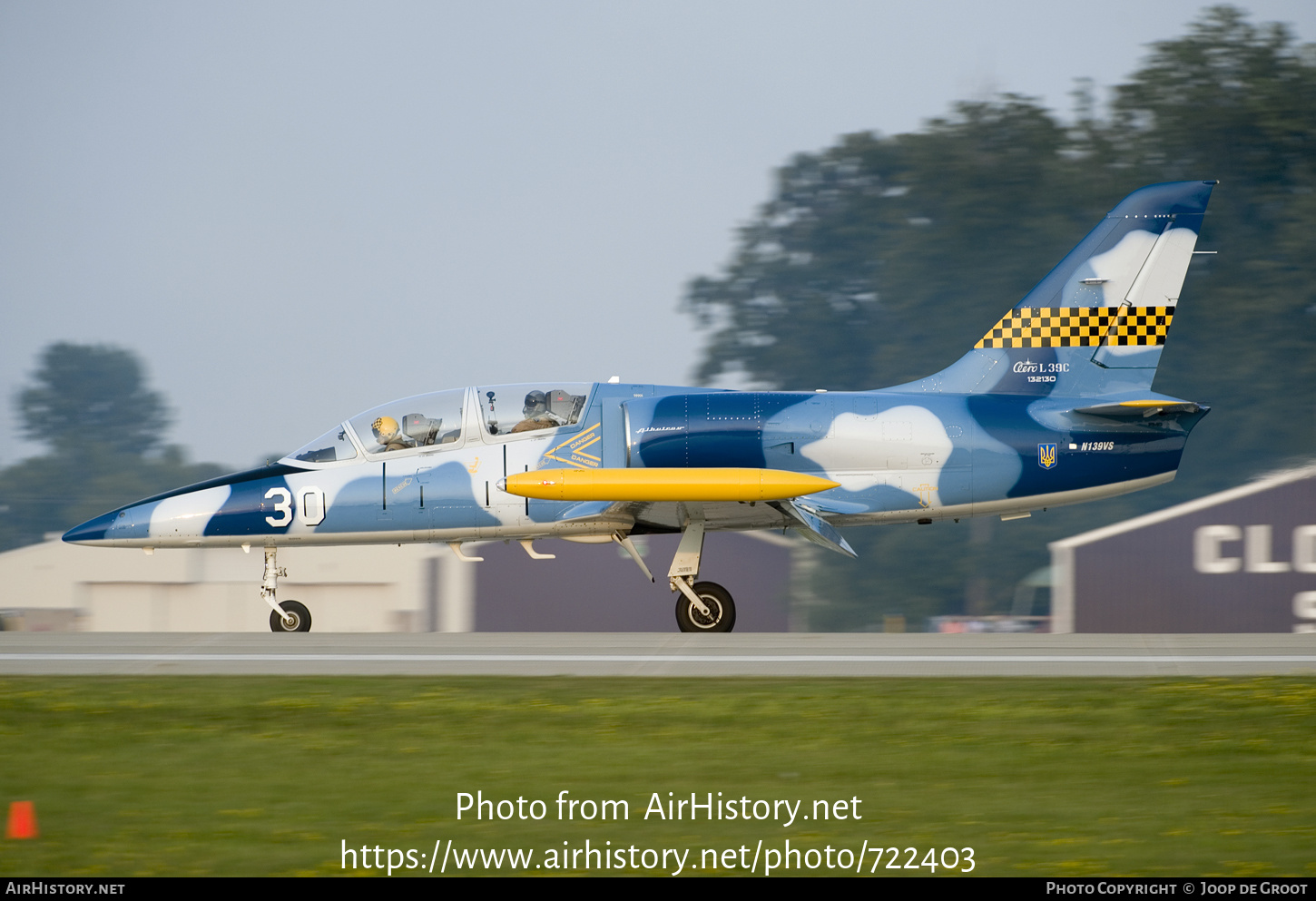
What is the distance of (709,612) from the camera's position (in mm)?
16156

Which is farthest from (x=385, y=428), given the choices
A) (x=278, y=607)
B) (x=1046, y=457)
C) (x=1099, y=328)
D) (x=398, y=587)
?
(x=398, y=587)

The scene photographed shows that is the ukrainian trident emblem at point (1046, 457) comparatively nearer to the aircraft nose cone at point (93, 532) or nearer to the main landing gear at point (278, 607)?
the main landing gear at point (278, 607)

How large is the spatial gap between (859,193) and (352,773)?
161 ft

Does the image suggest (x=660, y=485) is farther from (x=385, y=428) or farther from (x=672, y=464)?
(x=385, y=428)

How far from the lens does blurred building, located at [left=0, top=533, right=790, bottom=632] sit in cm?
4119

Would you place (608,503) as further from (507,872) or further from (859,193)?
(859,193)

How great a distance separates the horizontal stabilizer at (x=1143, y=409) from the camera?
51.9 ft

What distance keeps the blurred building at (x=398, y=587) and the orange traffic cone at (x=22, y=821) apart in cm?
3119

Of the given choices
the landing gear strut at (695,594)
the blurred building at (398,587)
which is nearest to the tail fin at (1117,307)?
the landing gear strut at (695,594)

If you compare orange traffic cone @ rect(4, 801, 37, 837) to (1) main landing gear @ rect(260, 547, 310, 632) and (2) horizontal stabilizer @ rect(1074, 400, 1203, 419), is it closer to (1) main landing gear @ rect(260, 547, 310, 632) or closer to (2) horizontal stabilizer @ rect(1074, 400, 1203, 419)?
(1) main landing gear @ rect(260, 547, 310, 632)

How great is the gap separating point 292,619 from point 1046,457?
889 centimetres

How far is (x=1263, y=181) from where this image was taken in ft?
160
